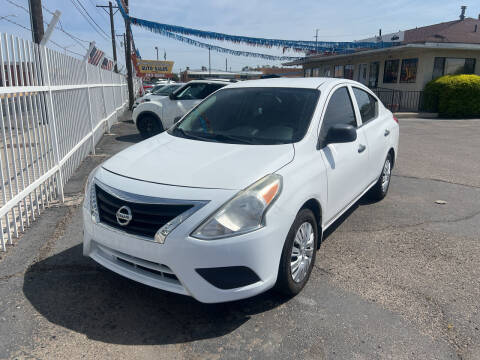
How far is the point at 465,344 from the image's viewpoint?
260 centimetres

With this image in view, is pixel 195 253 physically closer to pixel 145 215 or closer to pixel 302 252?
pixel 145 215

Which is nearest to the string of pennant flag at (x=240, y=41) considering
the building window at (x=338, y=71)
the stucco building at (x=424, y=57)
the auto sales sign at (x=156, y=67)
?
the stucco building at (x=424, y=57)

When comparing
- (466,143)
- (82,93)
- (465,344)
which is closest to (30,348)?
(465,344)

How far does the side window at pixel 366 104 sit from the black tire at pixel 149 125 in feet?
23.5

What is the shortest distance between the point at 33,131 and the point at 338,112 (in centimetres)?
345

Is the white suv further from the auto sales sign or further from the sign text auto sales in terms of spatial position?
the sign text auto sales

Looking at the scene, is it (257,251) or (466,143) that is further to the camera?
(466,143)

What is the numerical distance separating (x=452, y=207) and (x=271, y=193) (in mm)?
3829

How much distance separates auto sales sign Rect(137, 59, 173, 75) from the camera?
55.1m

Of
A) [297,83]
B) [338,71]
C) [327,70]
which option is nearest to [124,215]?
[297,83]

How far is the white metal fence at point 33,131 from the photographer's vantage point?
12.5ft

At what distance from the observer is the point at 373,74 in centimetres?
2333

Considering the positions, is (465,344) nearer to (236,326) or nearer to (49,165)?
(236,326)

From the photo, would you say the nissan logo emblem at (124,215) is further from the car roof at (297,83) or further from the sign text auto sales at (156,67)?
the sign text auto sales at (156,67)
